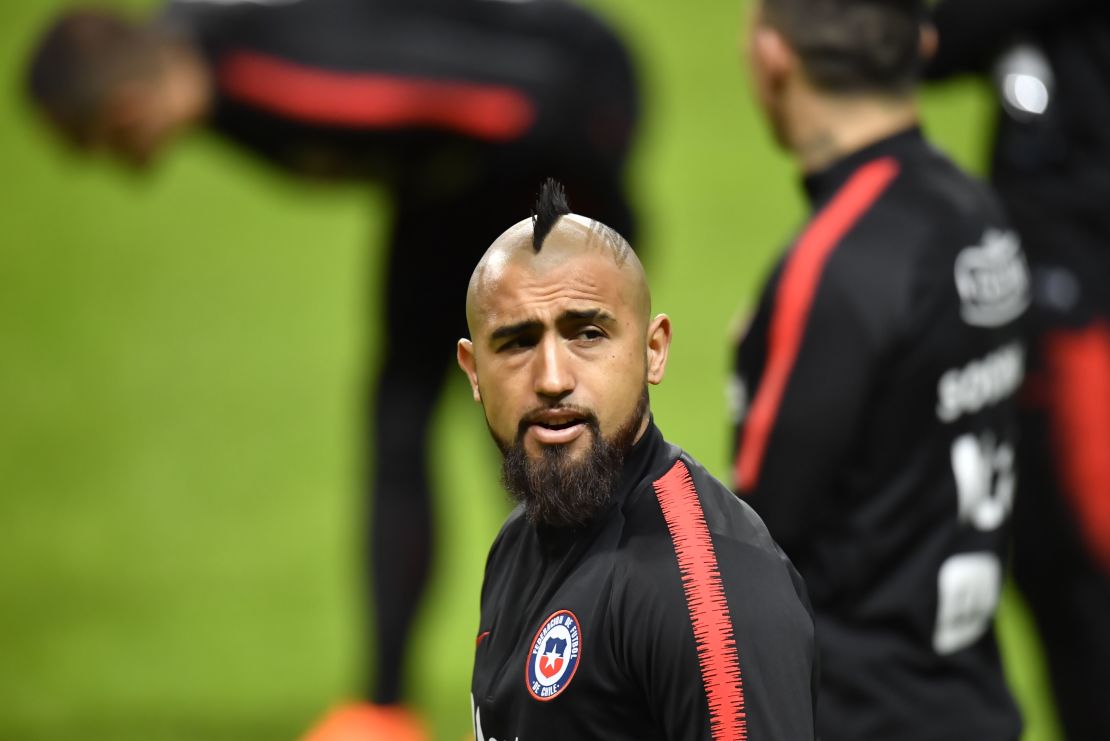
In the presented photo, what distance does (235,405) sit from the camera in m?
5.66

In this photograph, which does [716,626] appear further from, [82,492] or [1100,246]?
[82,492]

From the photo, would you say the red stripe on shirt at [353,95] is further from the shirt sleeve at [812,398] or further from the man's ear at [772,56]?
the shirt sleeve at [812,398]

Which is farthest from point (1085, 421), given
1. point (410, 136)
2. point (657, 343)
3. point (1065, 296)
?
point (657, 343)

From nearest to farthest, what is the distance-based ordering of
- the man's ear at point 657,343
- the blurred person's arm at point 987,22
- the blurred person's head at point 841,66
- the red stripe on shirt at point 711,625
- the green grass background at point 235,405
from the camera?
the red stripe on shirt at point 711,625
the man's ear at point 657,343
the blurred person's head at point 841,66
the blurred person's arm at point 987,22
the green grass background at point 235,405

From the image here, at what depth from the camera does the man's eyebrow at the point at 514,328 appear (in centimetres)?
124

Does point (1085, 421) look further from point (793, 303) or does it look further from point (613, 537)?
point (613, 537)

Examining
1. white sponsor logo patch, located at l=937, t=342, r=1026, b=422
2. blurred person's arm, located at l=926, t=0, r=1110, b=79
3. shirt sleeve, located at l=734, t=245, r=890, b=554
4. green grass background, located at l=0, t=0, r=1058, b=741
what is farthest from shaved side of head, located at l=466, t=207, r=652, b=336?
green grass background, located at l=0, t=0, r=1058, b=741

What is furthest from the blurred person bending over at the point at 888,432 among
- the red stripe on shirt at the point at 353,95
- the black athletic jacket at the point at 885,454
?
the red stripe on shirt at the point at 353,95

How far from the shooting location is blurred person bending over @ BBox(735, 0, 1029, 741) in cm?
206

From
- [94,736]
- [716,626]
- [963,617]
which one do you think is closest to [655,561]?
[716,626]

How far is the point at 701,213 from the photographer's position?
20.7 feet

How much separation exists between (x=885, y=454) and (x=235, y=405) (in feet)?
12.5

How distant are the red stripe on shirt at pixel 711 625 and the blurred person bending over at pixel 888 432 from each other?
83 cm

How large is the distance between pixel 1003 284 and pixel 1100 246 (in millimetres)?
696
